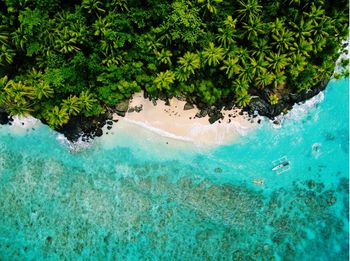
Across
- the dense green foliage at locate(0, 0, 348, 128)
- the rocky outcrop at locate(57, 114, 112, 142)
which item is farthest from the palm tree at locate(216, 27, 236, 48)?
the rocky outcrop at locate(57, 114, 112, 142)

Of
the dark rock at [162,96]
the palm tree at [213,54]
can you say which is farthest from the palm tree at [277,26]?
the dark rock at [162,96]

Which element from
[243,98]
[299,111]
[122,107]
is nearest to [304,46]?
[243,98]

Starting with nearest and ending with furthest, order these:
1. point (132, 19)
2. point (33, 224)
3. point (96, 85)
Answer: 1. point (132, 19)
2. point (96, 85)
3. point (33, 224)

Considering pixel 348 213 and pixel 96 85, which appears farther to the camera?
pixel 348 213

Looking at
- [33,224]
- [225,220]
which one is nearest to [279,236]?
[225,220]

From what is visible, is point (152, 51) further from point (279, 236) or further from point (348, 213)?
point (348, 213)

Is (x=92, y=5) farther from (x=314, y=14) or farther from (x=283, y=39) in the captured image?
(x=314, y=14)

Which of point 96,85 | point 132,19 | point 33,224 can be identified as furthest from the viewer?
point 33,224
